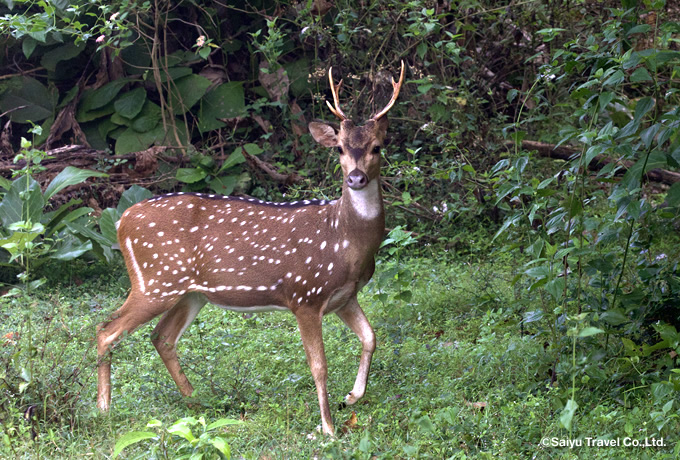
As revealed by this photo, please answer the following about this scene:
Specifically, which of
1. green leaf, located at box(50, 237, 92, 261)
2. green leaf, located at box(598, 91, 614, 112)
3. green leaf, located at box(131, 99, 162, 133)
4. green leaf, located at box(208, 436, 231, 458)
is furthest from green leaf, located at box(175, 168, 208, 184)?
green leaf, located at box(208, 436, 231, 458)

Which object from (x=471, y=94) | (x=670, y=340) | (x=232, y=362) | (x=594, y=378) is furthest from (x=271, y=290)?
(x=471, y=94)

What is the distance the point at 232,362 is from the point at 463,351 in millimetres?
1511

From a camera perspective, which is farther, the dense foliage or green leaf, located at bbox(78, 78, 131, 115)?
green leaf, located at bbox(78, 78, 131, 115)

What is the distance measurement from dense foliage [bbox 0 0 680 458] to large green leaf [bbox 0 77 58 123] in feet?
0.09

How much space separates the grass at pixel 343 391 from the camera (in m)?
3.62

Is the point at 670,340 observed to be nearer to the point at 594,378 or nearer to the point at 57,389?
the point at 594,378

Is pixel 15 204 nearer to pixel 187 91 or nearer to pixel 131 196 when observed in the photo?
pixel 131 196

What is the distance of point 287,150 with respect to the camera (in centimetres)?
920

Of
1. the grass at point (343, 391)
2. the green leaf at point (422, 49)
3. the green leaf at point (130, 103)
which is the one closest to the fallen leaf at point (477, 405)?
the grass at point (343, 391)

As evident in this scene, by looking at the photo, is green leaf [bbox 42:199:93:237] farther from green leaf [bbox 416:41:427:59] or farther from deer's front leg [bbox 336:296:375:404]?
deer's front leg [bbox 336:296:375:404]

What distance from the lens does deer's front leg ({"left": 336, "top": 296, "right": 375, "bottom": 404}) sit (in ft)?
14.7

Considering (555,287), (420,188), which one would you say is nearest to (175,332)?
(555,287)

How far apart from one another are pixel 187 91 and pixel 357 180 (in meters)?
5.52
